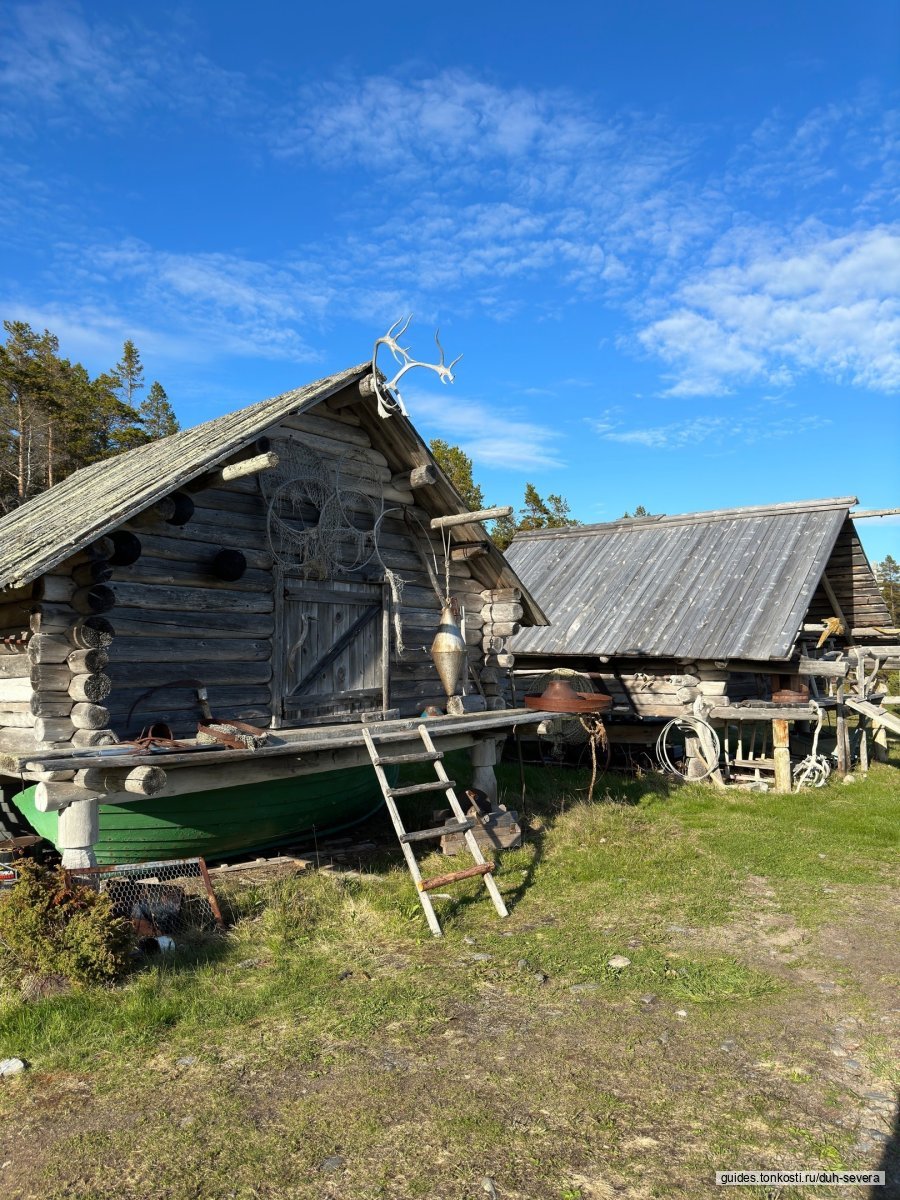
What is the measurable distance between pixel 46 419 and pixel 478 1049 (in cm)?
3319

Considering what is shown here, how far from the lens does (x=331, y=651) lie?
10.4 m

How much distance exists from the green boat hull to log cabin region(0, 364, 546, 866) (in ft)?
0.08

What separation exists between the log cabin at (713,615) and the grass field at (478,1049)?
22.1 ft

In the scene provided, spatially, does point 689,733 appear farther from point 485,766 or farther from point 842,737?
point 485,766

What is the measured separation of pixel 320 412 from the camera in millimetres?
10500

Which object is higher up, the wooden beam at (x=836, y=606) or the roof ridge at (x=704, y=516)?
the roof ridge at (x=704, y=516)

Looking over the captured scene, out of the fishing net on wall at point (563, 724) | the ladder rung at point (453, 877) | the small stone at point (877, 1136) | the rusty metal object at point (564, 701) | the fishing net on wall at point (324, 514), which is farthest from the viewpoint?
the fishing net on wall at point (563, 724)

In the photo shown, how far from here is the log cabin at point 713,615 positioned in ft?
50.1

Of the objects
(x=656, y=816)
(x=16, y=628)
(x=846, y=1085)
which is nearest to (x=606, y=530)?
(x=656, y=816)

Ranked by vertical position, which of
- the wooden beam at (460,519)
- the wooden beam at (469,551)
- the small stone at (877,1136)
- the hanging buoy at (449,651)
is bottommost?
the small stone at (877,1136)

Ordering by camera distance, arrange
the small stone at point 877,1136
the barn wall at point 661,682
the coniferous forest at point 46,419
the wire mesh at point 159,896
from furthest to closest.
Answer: the coniferous forest at point 46,419, the barn wall at point 661,682, the wire mesh at point 159,896, the small stone at point 877,1136

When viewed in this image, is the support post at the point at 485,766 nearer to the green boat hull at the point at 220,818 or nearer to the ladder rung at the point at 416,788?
the green boat hull at the point at 220,818

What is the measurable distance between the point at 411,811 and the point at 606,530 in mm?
11535

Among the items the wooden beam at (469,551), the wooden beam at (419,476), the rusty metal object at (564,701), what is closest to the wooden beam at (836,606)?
the rusty metal object at (564,701)
